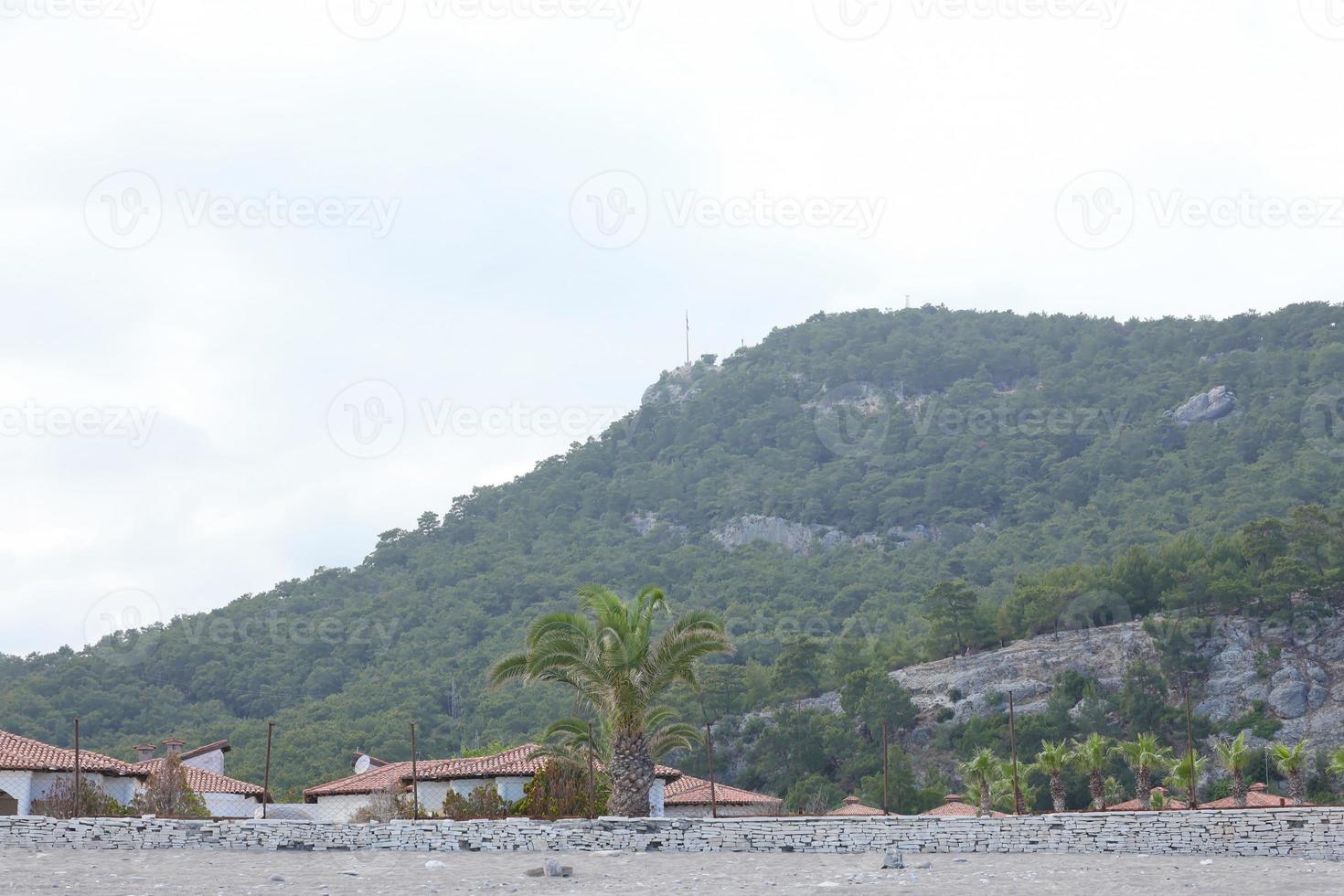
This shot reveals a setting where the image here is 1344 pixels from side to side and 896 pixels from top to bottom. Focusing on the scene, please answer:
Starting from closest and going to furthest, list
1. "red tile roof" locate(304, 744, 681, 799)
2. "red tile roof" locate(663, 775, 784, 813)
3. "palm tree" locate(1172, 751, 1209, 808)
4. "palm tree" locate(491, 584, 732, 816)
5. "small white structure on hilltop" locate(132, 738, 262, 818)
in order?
"palm tree" locate(491, 584, 732, 816) < "palm tree" locate(1172, 751, 1209, 808) < "red tile roof" locate(304, 744, 681, 799) < "red tile roof" locate(663, 775, 784, 813) < "small white structure on hilltop" locate(132, 738, 262, 818)

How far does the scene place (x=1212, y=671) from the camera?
8156 cm

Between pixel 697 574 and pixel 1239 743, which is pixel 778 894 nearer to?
pixel 1239 743

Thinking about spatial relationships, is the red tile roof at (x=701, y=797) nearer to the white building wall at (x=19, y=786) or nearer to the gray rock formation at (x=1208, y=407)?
the white building wall at (x=19, y=786)

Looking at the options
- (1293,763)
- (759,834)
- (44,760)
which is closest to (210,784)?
(44,760)

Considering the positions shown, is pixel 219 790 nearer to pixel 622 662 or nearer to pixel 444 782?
pixel 444 782

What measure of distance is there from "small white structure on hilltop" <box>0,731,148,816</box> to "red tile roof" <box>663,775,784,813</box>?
15.8 meters

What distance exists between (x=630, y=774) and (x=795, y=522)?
122047 mm

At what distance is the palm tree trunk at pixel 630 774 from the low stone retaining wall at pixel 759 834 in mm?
2066

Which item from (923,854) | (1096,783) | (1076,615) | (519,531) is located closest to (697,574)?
(519,531)

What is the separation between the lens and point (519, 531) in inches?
5625

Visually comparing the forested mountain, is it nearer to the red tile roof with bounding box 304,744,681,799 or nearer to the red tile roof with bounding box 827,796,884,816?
the red tile roof with bounding box 304,744,681,799

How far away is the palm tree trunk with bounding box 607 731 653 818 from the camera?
86.9ft

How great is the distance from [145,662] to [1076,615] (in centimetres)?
6261

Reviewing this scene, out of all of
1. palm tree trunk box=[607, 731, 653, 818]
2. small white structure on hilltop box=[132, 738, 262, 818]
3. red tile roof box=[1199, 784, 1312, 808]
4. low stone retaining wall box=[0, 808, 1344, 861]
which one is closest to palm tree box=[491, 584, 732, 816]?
palm tree trunk box=[607, 731, 653, 818]
